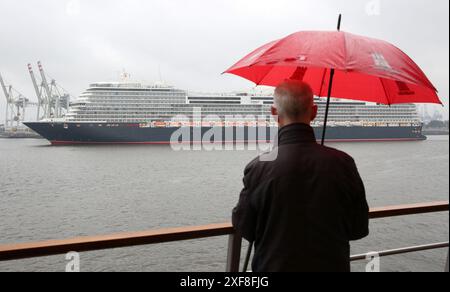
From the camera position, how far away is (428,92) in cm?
140

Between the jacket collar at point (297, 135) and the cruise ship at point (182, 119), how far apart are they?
3518 centimetres

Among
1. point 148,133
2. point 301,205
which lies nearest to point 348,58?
point 301,205

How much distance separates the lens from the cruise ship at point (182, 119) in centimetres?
3519

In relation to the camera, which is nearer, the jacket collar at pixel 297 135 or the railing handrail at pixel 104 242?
the jacket collar at pixel 297 135

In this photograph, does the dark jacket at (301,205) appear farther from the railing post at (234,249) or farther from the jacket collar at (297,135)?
the railing post at (234,249)

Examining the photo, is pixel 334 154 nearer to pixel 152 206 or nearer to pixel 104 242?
pixel 104 242

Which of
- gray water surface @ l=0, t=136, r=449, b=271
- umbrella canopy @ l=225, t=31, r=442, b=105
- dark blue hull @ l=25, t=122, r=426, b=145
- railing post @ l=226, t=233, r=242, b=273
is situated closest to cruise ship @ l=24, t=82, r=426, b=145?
dark blue hull @ l=25, t=122, r=426, b=145

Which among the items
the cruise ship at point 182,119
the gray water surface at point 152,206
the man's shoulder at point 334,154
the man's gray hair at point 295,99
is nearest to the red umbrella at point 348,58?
the man's gray hair at point 295,99

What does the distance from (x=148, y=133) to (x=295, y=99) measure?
117 feet

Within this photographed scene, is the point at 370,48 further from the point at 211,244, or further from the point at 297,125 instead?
the point at 211,244

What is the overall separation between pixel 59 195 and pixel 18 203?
1766 mm

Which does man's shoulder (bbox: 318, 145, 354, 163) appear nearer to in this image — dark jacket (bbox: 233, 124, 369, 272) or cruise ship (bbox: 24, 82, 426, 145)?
dark jacket (bbox: 233, 124, 369, 272)

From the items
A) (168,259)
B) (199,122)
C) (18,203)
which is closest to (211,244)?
(168,259)

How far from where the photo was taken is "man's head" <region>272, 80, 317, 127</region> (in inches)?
36.6
